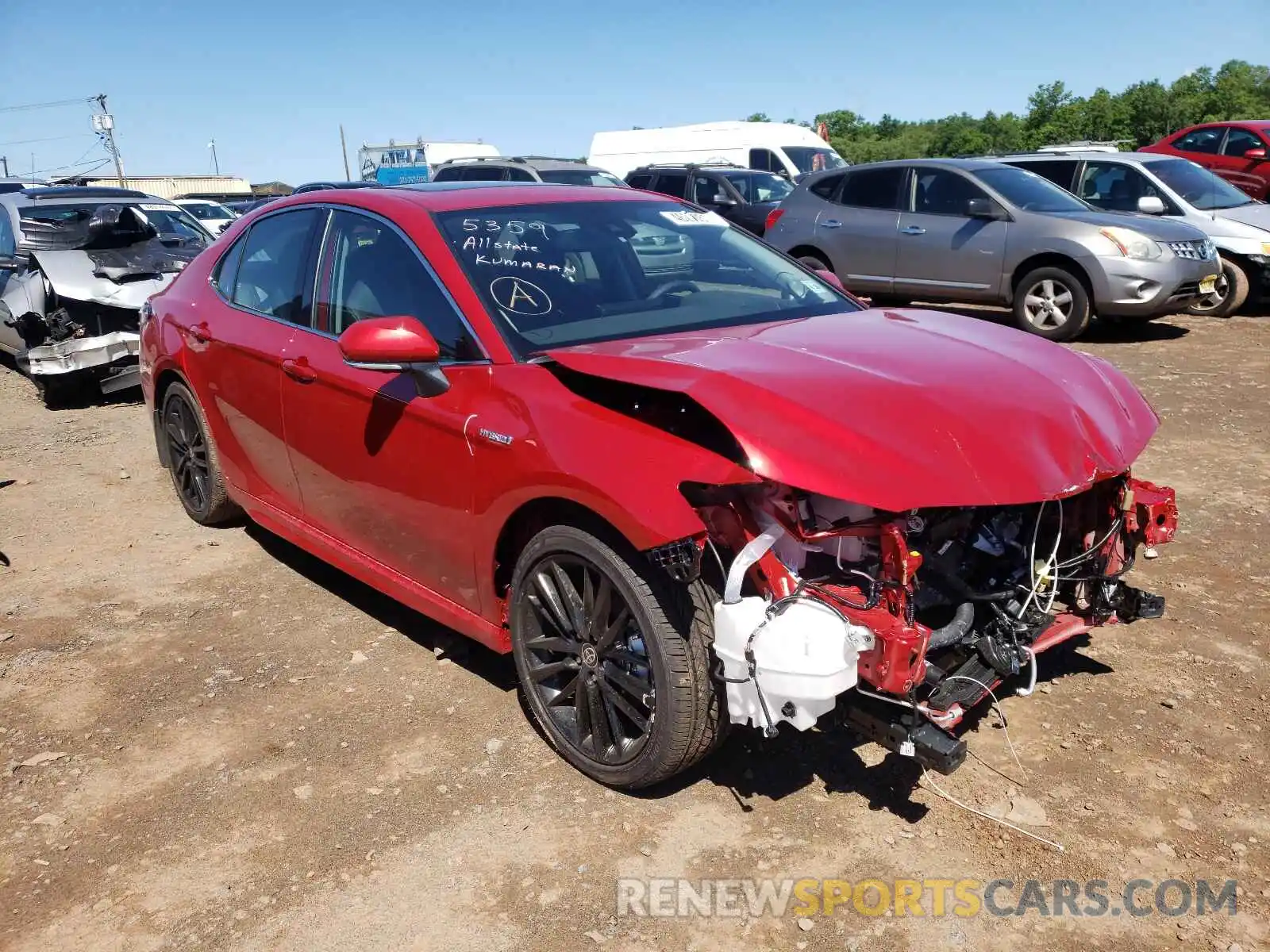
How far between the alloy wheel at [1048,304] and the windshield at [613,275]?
6.46 m

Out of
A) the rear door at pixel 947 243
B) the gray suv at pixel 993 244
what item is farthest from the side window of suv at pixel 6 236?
the rear door at pixel 947 243

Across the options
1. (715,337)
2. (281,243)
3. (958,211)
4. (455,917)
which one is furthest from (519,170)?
(455,917)

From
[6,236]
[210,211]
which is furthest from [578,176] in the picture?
[210,211]

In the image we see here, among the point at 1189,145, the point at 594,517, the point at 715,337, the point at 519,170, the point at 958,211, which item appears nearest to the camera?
the point at 594,517

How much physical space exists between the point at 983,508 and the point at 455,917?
5.96 ft

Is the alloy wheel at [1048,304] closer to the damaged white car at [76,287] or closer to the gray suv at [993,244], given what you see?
the gray suv at [993,244]

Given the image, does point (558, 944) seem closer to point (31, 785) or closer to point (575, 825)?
point (575, 825)

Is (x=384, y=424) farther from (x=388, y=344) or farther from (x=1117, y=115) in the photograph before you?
(x=1117, y=115)

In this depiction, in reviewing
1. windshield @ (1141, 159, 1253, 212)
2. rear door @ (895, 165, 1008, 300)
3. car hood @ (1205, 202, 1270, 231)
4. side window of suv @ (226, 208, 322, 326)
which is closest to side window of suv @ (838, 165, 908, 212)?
rear door @ (895, 165, 1008, 300)

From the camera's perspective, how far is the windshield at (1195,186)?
37.9 ft

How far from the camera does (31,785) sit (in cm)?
331

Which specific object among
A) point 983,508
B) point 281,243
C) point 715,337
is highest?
point 281,243

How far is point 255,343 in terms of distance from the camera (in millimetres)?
4297

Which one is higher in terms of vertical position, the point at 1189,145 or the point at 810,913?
the point at 1189,145
